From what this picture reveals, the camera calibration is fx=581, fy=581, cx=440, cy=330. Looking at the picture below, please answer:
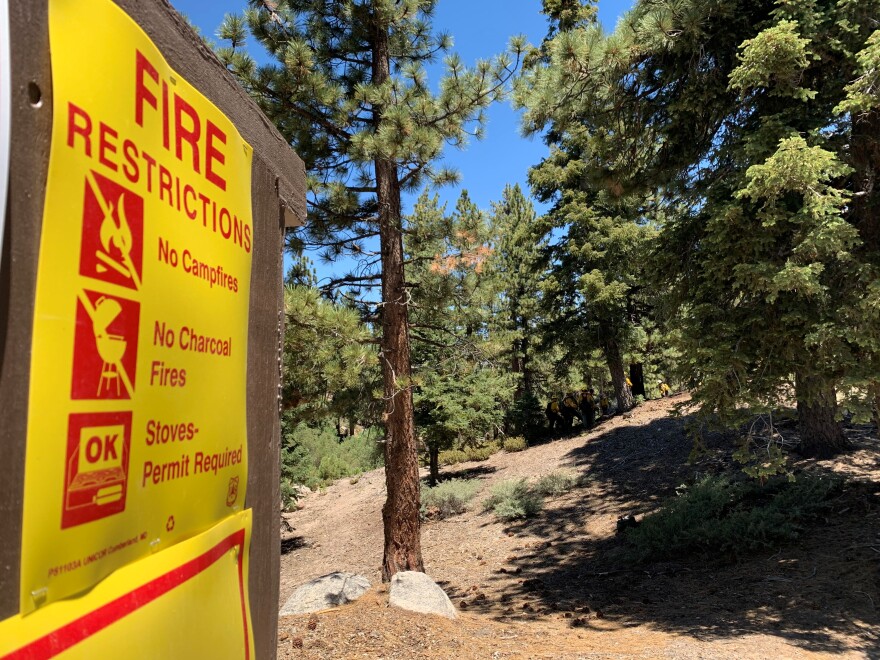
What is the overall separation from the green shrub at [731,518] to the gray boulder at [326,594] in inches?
168

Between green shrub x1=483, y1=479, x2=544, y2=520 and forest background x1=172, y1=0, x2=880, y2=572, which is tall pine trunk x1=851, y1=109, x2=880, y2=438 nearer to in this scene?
forest background x1=172, y1=0, x2=880, y2=572

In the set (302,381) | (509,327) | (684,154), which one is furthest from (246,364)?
(509,327)

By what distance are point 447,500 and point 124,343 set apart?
541 inches

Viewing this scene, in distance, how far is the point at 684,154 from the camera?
22.4 ft

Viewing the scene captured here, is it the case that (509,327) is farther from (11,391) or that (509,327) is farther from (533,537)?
(11,391)

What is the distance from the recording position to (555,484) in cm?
1319

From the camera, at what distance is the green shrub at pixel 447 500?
45.7ft

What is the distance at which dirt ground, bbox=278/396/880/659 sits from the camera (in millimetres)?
5184

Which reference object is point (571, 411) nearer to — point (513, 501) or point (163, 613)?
point (513, 501)

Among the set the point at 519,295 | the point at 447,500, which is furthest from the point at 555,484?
the point at 519,295

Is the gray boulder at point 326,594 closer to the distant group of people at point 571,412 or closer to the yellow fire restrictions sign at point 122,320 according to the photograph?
the yellow fire restrictions sign at point 122,320

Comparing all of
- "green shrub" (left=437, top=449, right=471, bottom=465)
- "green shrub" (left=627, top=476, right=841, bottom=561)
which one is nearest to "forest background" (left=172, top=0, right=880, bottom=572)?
"green shrub" (left=627, top=476, right=841, bottom=561)

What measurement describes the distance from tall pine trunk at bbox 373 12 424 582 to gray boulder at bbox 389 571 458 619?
51.5 inches

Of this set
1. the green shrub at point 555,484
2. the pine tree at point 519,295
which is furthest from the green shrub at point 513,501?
the pine tree at point 519,295
